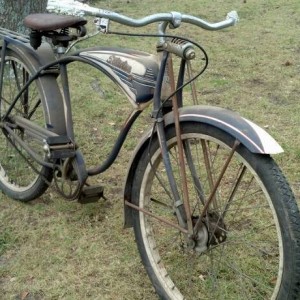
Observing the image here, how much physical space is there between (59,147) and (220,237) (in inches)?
43.9

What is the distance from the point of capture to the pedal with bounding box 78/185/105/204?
317 cm

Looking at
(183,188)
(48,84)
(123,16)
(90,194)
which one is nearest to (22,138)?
(48,84)

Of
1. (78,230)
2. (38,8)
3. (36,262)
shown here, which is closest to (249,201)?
(78,230)

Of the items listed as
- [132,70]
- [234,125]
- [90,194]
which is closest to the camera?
[234,125]

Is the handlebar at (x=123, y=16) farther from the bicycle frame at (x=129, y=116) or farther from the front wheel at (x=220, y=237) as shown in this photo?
the front wheel at (x=220, y=237)

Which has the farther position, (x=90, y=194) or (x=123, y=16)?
(x=90, y=194)

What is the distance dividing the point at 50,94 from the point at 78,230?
2.72ft

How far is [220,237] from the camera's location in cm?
242

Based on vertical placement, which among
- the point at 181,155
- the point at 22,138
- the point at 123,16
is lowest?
the point at 22,138

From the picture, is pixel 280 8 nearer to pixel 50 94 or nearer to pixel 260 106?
pixel 260 106

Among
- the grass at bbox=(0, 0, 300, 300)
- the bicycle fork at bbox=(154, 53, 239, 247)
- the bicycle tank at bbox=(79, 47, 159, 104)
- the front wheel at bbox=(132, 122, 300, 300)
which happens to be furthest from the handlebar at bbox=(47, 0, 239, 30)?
the grass at bbox=(0, 0, 300, 300)

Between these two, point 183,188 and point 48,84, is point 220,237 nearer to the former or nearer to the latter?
point 183,188

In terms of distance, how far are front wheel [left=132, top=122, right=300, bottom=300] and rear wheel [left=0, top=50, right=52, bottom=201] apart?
2.66 ft

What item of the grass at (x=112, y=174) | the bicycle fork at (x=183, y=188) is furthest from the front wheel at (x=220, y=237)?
the grass at (x=112, y=174)
